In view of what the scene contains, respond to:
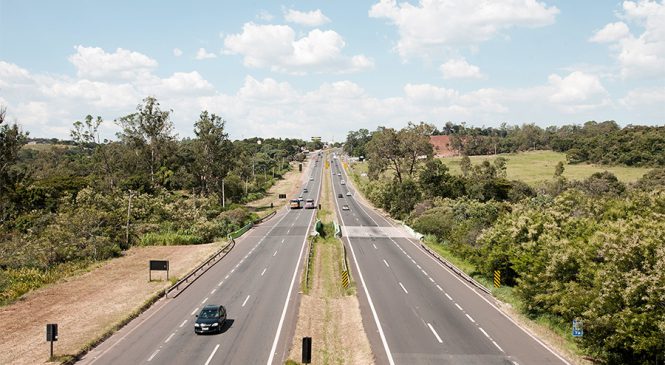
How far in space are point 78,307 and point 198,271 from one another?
41.8 ft

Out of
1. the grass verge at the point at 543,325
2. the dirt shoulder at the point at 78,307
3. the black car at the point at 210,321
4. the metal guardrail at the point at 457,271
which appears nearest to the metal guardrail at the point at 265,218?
the dirt shoulder at the point at 78,307

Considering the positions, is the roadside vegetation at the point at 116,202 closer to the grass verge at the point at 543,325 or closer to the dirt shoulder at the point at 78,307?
the dirt shoulder at the point at 78,307

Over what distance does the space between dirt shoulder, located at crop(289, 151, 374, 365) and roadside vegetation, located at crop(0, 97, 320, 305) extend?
2202 cm

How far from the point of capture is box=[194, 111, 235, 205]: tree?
100188 millimetres

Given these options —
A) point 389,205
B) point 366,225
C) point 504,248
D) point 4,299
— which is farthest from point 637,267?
point 389,205

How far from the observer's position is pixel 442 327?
102 ft

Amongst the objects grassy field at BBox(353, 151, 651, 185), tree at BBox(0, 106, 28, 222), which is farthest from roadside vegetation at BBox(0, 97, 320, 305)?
grassy field at BBox(353, 151, 651, 185)

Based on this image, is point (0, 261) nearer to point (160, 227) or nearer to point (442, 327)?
point (160, 227)

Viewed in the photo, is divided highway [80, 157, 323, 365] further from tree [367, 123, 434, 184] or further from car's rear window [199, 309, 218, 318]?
tree [367, 123, 434, 184]

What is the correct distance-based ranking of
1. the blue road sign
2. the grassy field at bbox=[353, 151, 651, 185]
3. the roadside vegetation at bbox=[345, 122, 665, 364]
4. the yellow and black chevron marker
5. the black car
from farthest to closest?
the grassy field at bbox=[353, 151, 651, 185] < the yellow and black chevron marker < the black car < the blue road sign < the roadside vegetation at bbox=[345, 122, 665, 364]

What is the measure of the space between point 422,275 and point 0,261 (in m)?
38.7

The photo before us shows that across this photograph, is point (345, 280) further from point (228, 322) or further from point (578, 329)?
point (578, 329)

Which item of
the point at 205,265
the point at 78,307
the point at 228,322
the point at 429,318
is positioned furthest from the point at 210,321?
the point at 205,265

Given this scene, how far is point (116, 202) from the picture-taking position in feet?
243
